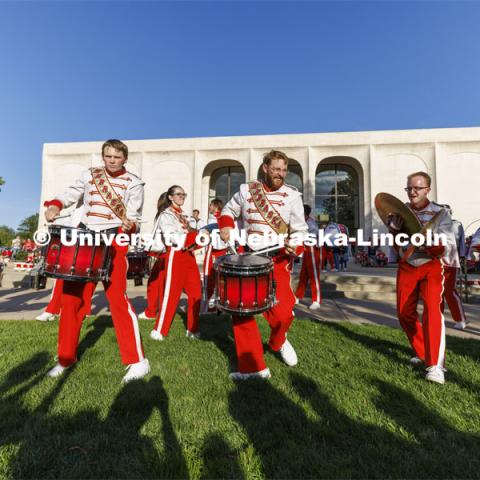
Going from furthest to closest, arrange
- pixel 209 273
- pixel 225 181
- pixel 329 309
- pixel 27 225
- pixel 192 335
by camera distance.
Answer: pixel 27 225, pixel 225 181, pixel 329 309, pixel 209 273, pixel 192 335

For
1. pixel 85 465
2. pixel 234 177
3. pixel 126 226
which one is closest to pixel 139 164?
pixel 234 177

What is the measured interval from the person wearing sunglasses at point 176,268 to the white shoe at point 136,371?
1.29 m

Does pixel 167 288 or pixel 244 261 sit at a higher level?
pixel 244 261

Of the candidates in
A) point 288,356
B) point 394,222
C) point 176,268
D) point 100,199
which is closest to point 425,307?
point 394,222

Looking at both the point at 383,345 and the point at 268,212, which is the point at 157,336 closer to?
the point at 268,212

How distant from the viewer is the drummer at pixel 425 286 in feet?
10.0

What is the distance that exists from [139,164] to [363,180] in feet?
66.7

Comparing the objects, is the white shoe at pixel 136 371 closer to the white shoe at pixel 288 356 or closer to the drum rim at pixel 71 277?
the drum rim at pixel 71 277

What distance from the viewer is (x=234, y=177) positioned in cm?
3130

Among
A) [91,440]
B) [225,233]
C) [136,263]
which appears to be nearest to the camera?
[91,440]

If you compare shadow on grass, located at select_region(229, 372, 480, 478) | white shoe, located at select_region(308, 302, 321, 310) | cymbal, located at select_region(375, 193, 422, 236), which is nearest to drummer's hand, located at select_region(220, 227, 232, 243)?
shadow on grass, located at select_region(229, 372, 480, 478)

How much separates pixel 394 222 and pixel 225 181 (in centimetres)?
2872

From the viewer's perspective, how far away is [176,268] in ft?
15.4

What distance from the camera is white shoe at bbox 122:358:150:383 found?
2.87 m
